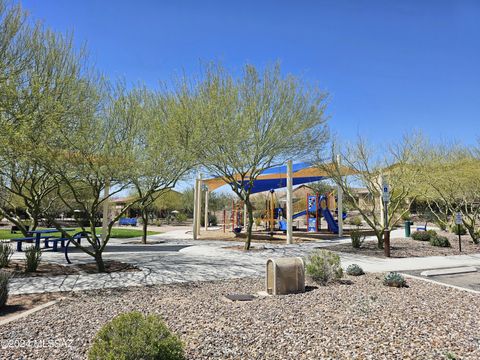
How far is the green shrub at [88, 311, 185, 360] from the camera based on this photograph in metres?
3.27

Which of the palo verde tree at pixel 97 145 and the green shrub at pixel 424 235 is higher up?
the palo verde tree at pixel 97 145

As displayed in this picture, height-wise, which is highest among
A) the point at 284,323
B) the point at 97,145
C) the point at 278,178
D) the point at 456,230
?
the point at 278,178

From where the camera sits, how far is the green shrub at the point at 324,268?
308 inches

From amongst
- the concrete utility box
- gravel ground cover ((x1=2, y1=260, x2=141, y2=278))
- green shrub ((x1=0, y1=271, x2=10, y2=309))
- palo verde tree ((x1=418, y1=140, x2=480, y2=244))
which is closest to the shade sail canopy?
palo verde tree ((x1=418, y1=140, x2=480, y2=244))

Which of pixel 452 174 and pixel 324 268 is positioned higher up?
pixel 452 174

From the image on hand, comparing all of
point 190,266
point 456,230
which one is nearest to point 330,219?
point 456,230

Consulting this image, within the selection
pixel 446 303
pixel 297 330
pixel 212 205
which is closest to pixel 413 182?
pixel 446 303

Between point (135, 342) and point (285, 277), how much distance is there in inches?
159

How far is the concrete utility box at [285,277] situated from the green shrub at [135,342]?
3462mm

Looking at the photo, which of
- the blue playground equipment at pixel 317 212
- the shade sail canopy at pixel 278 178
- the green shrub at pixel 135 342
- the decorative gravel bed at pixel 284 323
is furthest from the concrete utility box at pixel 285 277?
the blue playground equipment at pixel 317 212

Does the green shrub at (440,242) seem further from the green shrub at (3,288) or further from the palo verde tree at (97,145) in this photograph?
the green shrub at (3,288)

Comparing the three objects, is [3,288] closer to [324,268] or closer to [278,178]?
[324,268]

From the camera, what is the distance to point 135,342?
3.33 metres

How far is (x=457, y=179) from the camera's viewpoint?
15055mm
